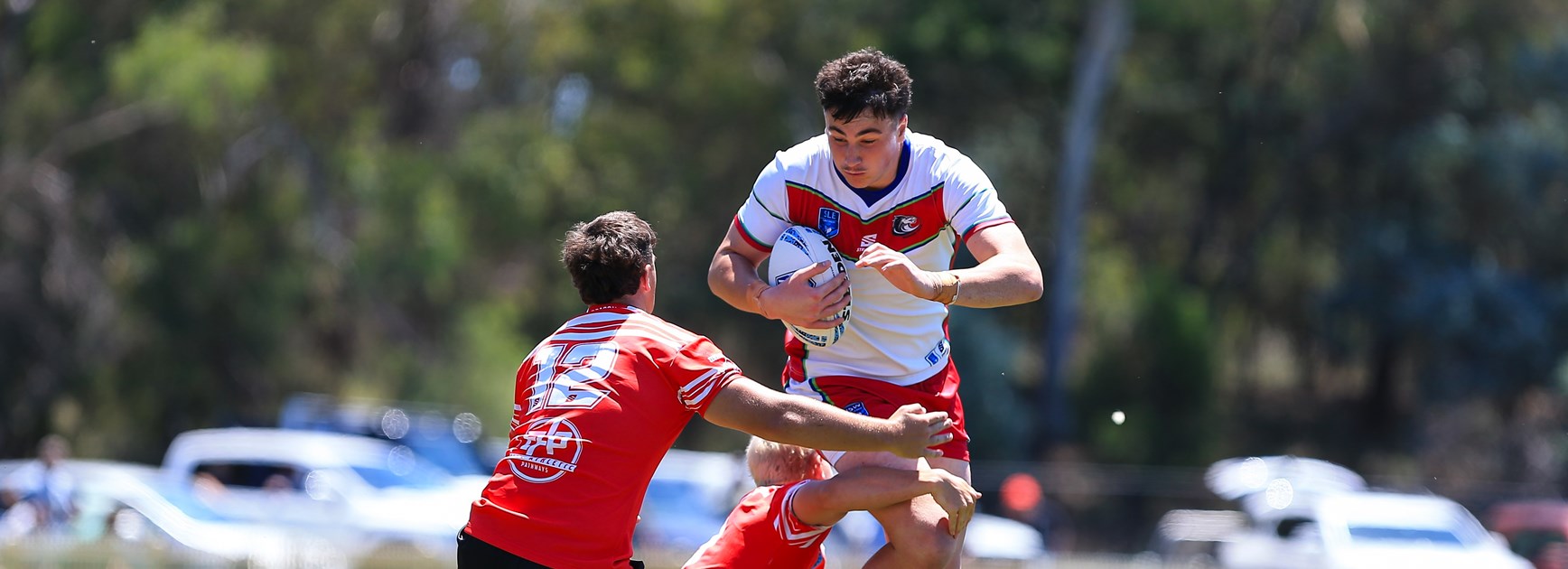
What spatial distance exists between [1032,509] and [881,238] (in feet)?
53.3

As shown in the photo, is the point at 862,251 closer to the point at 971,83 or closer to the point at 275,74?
the point at 275,74

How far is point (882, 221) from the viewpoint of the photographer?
546 centimetres

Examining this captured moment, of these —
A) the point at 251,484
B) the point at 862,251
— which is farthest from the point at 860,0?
the point at 862,251

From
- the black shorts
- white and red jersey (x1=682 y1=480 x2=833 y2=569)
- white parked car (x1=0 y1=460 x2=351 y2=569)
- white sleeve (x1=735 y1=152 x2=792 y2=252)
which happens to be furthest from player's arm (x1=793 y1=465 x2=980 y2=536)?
white parked car (x1=0 y1=460 x2=351 y2=569)

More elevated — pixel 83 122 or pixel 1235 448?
pixel 83 122

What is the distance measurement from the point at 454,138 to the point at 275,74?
6.49 m

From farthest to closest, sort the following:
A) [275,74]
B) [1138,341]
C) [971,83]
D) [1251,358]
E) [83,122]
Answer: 1. [1251,358]
2. [971,83]
3. [1138,341]
4. [275,74]
5. [83,122]

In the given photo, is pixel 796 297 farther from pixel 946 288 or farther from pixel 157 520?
pixel 157 520

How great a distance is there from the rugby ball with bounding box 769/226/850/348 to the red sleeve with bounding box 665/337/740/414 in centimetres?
48

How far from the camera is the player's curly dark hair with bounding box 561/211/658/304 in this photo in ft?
16.2

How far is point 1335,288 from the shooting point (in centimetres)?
3553

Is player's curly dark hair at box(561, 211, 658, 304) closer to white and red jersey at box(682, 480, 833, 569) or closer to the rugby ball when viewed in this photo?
the rugby ball

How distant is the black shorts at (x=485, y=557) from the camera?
4758 mm

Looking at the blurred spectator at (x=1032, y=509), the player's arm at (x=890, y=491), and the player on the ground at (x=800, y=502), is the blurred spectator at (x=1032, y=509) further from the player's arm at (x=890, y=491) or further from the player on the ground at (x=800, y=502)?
the player's arm at (x=890, y=491)
